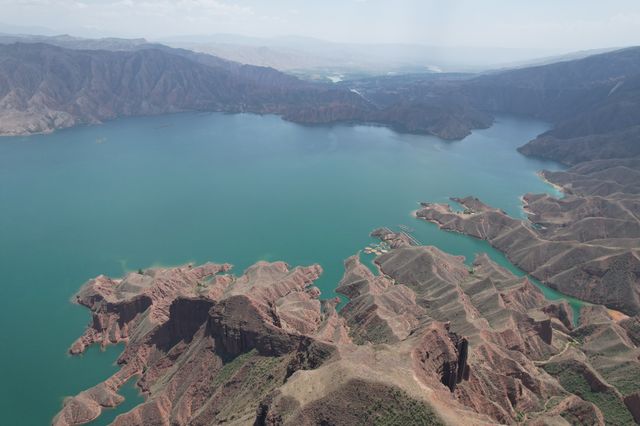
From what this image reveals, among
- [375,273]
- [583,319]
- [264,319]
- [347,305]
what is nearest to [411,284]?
[375,273]

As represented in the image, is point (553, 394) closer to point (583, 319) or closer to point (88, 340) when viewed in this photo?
point (583, 319)

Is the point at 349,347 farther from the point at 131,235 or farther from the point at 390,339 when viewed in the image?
the point at 131,235

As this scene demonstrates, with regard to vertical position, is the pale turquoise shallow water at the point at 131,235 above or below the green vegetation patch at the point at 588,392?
below

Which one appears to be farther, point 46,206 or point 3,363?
point 46,206

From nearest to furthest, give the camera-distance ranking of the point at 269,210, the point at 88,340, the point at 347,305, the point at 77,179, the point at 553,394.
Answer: the point at 553,394 → the point at 88,340 → the point at 347,305 → the point at 269,210 → the point at 77,179

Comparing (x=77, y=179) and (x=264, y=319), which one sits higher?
(x=264, y=319)

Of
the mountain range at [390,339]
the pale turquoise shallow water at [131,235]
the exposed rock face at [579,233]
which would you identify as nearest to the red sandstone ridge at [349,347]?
the mountain range at [390,339]

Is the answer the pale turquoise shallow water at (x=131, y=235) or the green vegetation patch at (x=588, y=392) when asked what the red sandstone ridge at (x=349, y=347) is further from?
the pale turquoise shallow water at (x=131, y=235)

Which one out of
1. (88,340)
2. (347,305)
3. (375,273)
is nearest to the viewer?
(88,340)
